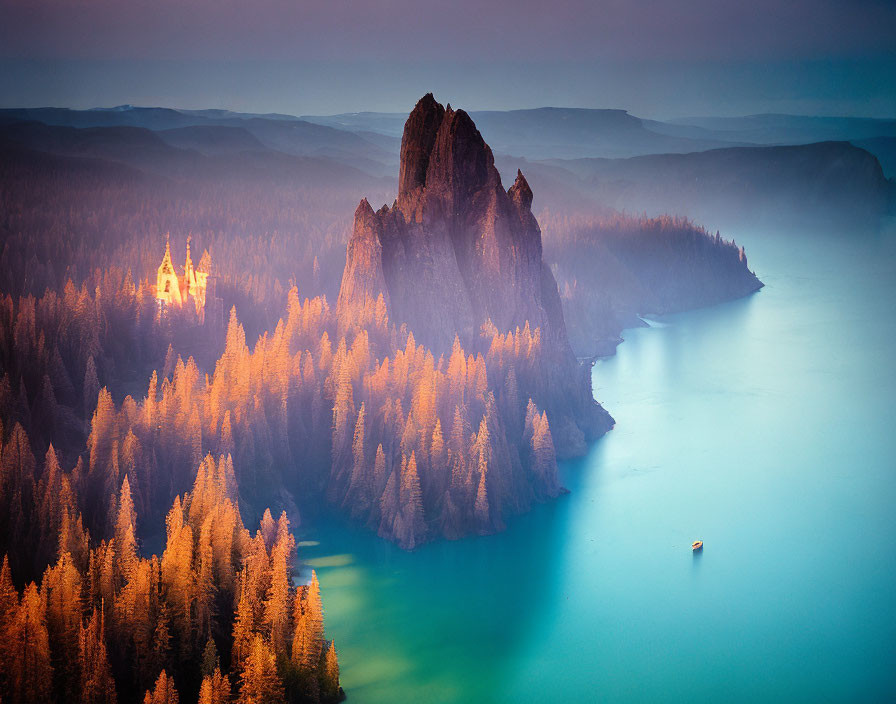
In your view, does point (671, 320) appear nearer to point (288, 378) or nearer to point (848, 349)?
point (848, 349)

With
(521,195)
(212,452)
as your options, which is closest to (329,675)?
(212,452)

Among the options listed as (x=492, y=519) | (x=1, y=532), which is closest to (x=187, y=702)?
(x=1, y=532)

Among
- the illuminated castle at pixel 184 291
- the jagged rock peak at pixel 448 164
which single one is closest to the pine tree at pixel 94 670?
the illuminated castle at pixel 184 291

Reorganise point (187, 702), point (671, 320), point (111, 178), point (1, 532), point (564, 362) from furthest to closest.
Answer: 1. point (111, 178)
2. point (671, 320)
3. point (564, 362)
4. point (1, 532)
5. point (187, 702)

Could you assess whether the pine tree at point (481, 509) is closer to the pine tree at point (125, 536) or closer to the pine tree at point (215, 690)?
the pine tree at point (125, 536)

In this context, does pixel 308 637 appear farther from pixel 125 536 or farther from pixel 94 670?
pixel 125 536

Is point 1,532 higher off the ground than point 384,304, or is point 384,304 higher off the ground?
point 384,304

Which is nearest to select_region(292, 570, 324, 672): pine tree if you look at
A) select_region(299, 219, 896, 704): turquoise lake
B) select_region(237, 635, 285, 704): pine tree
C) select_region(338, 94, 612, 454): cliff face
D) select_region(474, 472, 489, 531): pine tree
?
select_region(237, 635, 285, 704): pine tree

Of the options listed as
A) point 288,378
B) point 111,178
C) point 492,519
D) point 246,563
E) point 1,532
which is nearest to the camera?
point 246,563
